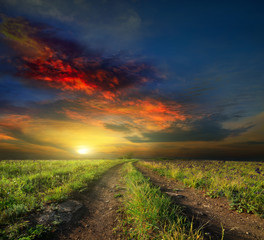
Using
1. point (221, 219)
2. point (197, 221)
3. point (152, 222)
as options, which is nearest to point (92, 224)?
point (152, 222)

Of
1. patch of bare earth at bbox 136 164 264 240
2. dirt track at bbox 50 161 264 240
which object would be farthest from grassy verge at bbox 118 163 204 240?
patch of bare earth at bbox 136 164 264 240

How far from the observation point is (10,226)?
3.58 meters

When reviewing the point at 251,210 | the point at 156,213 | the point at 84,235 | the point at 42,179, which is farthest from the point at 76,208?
the point at 251,210

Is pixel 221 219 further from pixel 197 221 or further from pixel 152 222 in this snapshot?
pixel 152 222

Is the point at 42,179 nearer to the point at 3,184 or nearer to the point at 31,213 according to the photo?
the point at 3,184

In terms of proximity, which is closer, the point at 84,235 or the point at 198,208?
the point at 84,235

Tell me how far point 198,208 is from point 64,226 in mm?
5054

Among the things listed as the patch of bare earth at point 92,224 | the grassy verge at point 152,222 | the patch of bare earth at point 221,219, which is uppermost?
the grassy verge at point 152,222

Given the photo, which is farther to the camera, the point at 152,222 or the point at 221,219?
the point at 221,219

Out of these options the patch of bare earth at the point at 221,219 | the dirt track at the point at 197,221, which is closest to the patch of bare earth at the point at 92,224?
the dirt track at the point at 197,221

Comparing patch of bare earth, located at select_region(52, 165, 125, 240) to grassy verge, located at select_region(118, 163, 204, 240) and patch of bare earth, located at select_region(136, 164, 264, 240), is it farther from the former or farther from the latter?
patch of bare earth, located at select_region(136, 164, 264, 240)

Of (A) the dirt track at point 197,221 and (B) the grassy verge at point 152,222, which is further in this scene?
(A) the dirt track at point 197,221

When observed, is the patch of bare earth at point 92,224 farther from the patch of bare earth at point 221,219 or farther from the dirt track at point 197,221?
the patch of bare earth at point 221,219

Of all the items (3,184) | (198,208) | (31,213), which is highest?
(3,184)
